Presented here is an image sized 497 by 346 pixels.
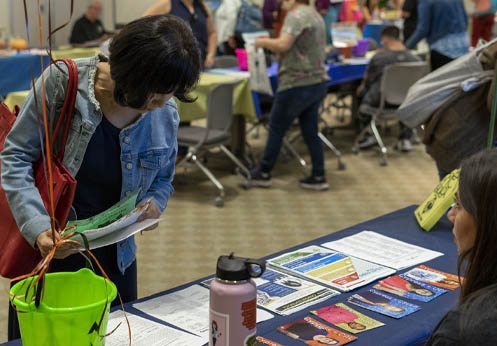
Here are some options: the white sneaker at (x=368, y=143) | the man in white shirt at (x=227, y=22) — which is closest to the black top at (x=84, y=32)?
the man in white shirt at (x=227, y=22)

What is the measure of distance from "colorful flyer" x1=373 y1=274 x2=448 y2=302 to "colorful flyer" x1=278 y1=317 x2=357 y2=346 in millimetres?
293

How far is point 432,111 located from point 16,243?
161 centimetres

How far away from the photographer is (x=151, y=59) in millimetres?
1383

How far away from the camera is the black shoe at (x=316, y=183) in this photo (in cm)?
504

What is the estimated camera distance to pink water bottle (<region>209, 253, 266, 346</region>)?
3.82 feet

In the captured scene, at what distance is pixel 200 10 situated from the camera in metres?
5.46

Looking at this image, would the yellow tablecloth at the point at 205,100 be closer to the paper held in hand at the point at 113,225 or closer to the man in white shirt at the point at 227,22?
the man in white shirt at the point at 227,22

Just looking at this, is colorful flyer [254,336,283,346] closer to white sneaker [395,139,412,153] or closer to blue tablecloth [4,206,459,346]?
blue tablecloth [4,206,459,346]

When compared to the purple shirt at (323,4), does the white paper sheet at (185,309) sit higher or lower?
lower

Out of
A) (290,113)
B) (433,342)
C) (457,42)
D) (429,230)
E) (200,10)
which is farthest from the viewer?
(457,42)

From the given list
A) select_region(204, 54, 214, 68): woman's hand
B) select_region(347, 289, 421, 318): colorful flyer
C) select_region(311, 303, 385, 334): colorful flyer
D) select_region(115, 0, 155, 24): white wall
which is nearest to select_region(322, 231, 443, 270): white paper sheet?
select_region(347, 289, 421, 318): colorful flyer

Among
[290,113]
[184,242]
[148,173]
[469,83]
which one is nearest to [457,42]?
[290,113]

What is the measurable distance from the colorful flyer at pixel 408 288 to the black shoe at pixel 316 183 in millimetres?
3196

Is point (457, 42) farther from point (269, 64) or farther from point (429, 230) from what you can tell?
point (429, 230)
